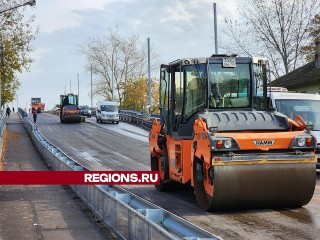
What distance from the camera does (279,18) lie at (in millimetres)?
58375

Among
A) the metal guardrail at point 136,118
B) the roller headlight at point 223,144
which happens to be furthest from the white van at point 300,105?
the metal guardrail at point 136,118

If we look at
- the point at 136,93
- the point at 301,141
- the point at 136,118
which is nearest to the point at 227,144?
the point at 301,141

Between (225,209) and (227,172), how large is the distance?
3.61 ft

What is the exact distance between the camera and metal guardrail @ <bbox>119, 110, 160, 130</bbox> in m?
49.2

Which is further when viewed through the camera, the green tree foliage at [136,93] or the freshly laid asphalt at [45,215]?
the green tree foliage at [136,93]

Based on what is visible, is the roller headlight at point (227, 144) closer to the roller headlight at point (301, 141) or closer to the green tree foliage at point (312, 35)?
the roller headlight at point (301, 141)

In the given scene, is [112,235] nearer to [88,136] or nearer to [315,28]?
[88,136]

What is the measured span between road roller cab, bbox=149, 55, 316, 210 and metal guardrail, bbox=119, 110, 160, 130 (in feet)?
114

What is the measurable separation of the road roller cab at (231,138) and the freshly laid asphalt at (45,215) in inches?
93.7

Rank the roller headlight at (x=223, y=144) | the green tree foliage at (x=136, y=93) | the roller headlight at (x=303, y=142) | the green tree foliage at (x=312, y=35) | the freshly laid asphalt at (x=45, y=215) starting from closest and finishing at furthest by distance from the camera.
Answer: the freshly laid asphalt at (x=45, y=215)
the roller headlight at (x=223, y=144)
the roller headlight at (x=303, y=142)
the green tree foliage at (x=312, y=35)
the green tree foliage at (x=136, y=93)

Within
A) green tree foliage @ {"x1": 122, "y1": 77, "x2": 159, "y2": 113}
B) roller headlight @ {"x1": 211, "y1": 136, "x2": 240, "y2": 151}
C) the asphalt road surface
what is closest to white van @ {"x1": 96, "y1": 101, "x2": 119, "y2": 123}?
the asphalt road surface

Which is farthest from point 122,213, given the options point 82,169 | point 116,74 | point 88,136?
point 116,74

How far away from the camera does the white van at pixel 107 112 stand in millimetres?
56406

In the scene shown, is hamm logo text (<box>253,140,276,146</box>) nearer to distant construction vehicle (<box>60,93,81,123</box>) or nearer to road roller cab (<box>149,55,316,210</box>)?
road roller cab (<box>149,55,316,210</box>)
